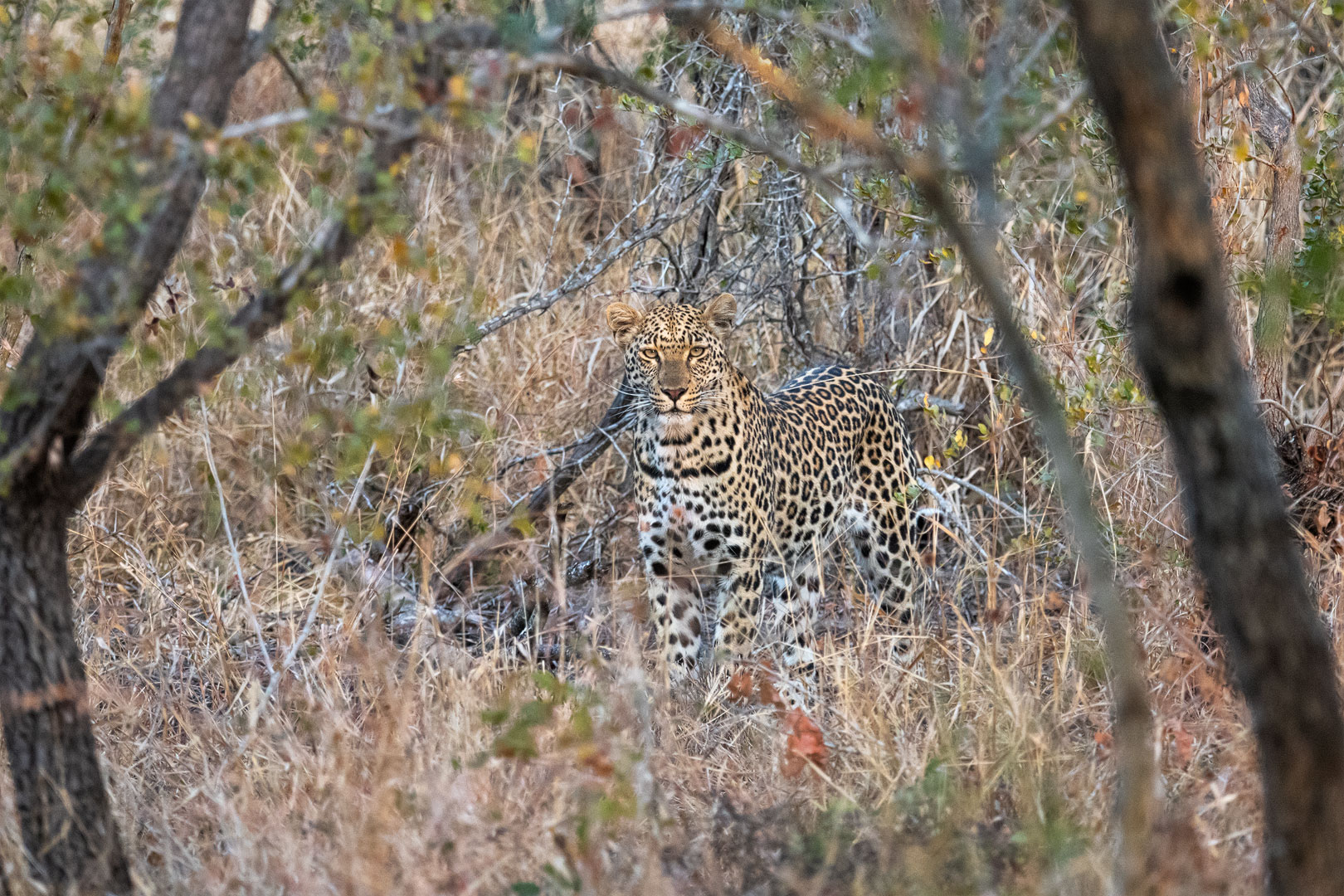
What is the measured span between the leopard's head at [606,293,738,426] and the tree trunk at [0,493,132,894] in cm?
273

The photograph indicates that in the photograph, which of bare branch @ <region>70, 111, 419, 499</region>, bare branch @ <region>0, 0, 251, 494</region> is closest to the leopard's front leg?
bare branch @ <region>70, 111, 419, 499</region>

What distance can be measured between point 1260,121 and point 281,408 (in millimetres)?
4044

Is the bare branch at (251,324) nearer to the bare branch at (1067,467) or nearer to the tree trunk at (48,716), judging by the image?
the tree trunk at (48,716)

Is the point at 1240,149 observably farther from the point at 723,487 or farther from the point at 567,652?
the point at 567,652

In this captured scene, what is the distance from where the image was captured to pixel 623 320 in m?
5.59

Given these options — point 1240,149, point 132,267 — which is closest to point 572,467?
point 1240,149

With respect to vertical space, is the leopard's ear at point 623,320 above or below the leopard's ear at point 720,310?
A: below

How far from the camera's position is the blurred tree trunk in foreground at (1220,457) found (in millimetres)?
2145

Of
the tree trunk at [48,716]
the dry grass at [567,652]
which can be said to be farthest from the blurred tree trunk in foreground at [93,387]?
the dry grass at [567,652]

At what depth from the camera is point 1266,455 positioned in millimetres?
2193

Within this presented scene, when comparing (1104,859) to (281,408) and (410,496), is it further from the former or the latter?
(281,408)

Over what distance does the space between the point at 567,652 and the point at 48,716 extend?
243 centimetres

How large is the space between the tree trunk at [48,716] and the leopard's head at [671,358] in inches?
107

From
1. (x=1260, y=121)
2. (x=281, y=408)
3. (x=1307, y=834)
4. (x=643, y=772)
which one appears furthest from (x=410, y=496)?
(x=1307, y=834)
